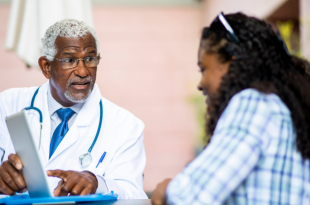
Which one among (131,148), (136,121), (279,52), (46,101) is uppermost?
(279,52)

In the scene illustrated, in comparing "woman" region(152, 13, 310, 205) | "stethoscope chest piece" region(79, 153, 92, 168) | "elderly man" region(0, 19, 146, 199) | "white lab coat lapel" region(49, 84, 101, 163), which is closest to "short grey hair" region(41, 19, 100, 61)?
"elderly man" region(0, 19, 146, 199)

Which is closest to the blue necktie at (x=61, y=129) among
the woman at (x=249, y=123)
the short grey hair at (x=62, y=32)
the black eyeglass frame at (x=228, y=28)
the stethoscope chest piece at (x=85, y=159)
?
the stethoscope chest piece at (x=85, y=159)

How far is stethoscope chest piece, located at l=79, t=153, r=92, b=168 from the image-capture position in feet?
4.68

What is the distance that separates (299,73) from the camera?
0.88 metres

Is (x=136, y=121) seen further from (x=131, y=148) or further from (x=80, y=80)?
(x=80, y=80)

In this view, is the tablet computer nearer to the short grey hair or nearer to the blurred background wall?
the short grey hair

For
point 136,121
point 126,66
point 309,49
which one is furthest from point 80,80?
point 126,66

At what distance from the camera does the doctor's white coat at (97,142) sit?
144 centimetres

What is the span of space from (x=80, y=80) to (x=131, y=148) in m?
0.44

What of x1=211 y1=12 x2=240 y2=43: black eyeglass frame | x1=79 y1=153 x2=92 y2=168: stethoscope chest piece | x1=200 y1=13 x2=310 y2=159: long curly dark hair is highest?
x1=211 y1=12 x2=240 y2=43: black eyeglass frame

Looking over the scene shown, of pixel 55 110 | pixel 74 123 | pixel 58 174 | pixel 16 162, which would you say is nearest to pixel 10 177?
pixel 16 162

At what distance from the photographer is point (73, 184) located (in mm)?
1051

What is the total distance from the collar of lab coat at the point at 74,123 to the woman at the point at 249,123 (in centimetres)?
78

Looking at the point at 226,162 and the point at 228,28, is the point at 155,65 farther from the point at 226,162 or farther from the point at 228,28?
the point at 226,162
